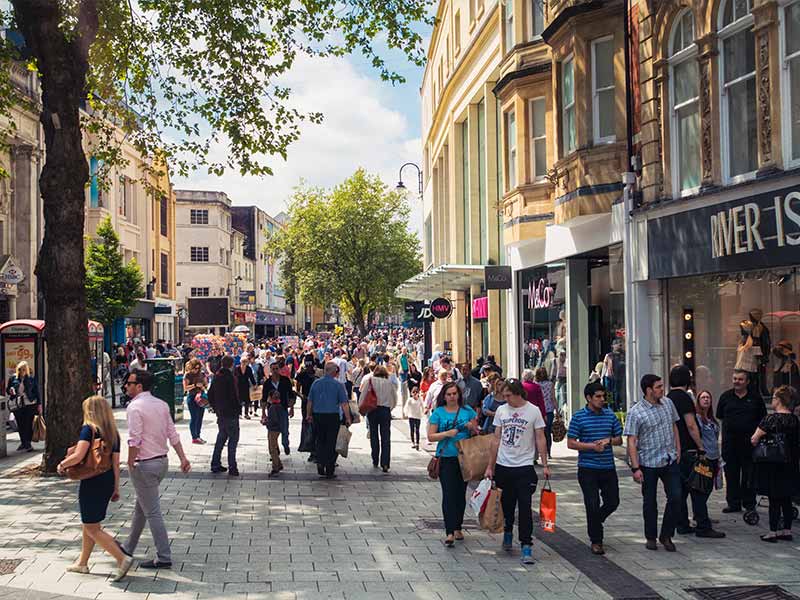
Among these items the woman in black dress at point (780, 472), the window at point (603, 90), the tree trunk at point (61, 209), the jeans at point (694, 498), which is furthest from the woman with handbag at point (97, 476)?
the window at point (603, 90)

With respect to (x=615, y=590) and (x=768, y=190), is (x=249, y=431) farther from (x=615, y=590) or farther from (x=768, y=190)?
(x=615, y=590)

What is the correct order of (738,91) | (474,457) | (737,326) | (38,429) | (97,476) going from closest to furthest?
(97,476) < (474,457) < (738,91) < (737,326) < (38,429)

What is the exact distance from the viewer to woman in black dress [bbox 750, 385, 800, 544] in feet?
30.1

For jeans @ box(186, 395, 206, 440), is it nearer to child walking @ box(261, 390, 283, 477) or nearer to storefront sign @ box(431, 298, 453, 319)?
child walking @ box(261, 390, 283, 477)

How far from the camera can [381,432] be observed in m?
14.3

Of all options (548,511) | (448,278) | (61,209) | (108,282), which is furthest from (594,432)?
(108,282)

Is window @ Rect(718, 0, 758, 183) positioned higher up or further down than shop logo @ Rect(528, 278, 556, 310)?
higher up

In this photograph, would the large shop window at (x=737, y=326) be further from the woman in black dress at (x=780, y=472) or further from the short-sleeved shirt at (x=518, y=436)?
the short-sleeved shirt at (x=518, y=436)

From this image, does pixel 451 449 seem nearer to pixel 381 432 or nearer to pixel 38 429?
pixel 381 432

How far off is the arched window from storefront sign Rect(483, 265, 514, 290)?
932 centimetres

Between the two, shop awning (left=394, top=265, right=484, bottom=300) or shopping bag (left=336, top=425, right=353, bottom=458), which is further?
shop awning (left=394, top=265, right=484, bottom=300)

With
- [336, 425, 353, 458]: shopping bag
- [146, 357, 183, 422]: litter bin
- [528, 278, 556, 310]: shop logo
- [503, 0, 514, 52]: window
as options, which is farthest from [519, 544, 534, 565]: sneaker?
[503, 0, 514, 52]: window

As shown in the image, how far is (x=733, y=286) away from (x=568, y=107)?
228 inches

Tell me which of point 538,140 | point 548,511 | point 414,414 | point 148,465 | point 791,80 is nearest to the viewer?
point 148,465
